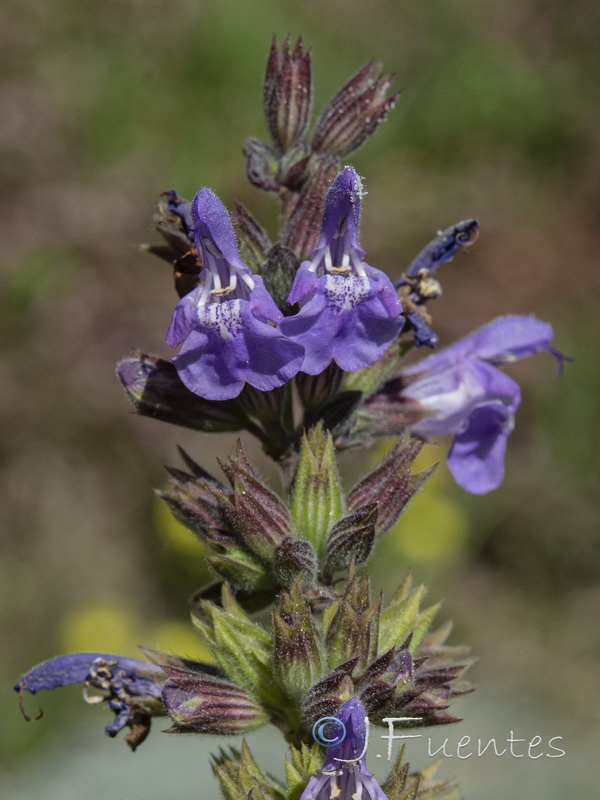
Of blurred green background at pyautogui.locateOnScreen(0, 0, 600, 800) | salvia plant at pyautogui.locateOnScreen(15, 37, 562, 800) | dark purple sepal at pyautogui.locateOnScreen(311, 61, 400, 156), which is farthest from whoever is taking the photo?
blurred green background at pyautogui.locateOnScreen(0, 0, 600, 800)

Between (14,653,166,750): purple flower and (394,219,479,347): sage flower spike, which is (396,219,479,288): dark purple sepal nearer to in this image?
(394,219,479,347): sage flower spike

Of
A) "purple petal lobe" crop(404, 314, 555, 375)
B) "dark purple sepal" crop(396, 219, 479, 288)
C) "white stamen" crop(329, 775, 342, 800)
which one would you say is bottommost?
"white stamen" crop(329, 775, 342, 800)

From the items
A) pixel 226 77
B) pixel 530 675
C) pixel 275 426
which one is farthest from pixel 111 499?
pixel 275 426

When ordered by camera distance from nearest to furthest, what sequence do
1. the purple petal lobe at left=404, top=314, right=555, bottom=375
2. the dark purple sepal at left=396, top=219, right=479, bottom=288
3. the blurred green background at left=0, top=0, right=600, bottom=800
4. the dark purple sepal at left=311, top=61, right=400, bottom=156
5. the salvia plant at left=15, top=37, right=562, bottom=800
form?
the salvia plant at left=15, top=37, right=562, bottom=800
the dark purple sepal at left=311, top=61, right=400, bottom=156
the dark purple sepal at left=396, top=219, right=479, bottom=288
the purple petal lobe at left=404, top=314, right=555, bottom=375
the blurred green background at left=0, top=0, right=600, bottom=800

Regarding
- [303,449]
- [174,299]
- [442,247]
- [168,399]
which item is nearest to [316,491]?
[303,449]

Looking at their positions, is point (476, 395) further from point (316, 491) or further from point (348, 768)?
point (348, 768)

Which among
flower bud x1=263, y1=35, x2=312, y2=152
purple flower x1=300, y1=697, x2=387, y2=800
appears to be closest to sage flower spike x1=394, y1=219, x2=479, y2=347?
flower bud x1=263, y1=35, x2=312, y2=152

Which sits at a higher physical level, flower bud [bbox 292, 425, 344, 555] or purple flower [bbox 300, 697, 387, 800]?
flower bud [bbox 292, 425, 344, 555]
